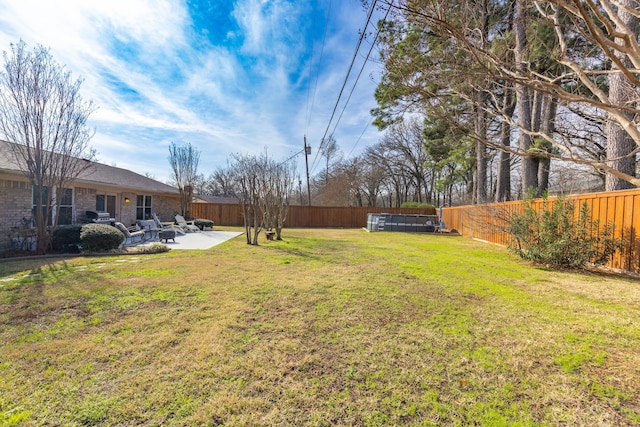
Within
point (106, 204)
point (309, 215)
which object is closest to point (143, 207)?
point (106, 204)

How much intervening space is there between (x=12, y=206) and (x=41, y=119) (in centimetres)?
269

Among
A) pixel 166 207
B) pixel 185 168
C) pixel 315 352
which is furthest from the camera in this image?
pixel 185 168

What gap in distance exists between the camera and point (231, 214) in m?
21.1

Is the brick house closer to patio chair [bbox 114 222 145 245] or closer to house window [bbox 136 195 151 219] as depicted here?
house window [bbox 136 195 151 219]

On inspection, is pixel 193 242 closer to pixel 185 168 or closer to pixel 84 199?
pixel 84 199

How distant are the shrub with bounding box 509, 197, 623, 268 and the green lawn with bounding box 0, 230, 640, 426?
125 cm

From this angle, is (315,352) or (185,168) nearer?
(315,352)

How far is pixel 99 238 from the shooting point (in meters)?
7.15

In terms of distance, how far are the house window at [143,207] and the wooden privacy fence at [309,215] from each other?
5315 mm

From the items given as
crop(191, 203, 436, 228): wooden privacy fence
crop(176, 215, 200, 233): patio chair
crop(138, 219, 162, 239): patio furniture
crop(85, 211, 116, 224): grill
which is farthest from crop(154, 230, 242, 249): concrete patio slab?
crop(191, 203, 436, 228): wooden privacy fence

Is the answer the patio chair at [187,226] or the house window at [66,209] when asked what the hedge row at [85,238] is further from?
the patio chair at [187,226]

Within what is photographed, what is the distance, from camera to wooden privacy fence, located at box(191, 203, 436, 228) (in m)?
21.0

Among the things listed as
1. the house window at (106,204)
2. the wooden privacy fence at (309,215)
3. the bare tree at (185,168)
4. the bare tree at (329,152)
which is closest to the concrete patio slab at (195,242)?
the house window at (106,204)

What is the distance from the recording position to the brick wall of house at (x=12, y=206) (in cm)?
732
